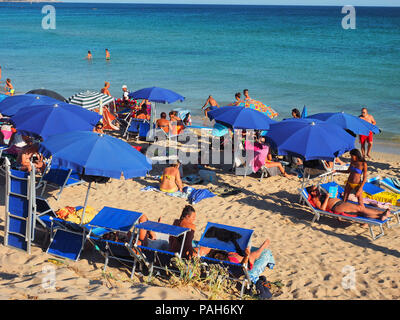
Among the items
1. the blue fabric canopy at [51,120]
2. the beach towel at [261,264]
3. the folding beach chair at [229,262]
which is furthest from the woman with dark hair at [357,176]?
the blue fabric canopy at [51,120]

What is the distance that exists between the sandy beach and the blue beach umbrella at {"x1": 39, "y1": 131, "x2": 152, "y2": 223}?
3.87 ft

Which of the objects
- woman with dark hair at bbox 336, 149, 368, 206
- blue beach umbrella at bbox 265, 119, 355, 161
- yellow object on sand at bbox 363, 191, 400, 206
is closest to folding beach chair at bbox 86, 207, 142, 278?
blue beach umbrella at bbox 265, 119, 355, 161

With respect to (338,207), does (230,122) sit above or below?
above

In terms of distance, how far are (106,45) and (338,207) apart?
41.8m

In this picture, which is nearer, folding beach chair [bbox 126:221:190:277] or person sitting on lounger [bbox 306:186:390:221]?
folding beach chair [bbox 126:221:190:277]

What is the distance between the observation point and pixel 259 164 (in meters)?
9.66

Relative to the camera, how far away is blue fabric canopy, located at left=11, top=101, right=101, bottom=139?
7.63 meters

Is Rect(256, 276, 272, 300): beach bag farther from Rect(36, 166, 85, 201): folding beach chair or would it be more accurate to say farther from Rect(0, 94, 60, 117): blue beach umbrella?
Rect(0, 94, 60, 117): blue beach umbrella

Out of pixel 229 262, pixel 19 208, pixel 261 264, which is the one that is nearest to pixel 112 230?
pixel 19 208

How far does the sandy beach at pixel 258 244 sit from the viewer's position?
199 inches

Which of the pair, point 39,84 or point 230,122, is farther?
point 39,84

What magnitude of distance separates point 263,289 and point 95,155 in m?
2.72
